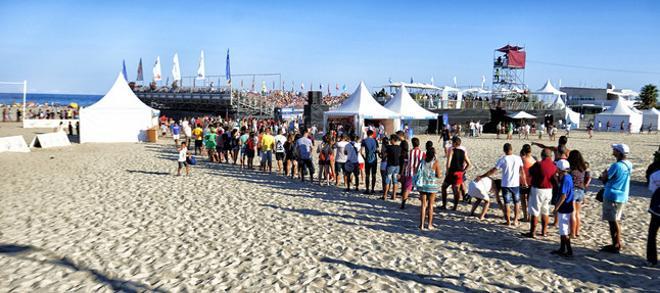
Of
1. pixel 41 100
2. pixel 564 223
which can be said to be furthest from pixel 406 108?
pixel 41 100

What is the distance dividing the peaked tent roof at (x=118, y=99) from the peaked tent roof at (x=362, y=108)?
9084 mm

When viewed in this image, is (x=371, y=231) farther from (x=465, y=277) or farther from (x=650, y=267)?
(x=650, y=267)

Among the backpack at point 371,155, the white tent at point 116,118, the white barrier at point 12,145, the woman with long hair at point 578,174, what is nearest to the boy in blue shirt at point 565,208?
the woman with long hair at point 578,174

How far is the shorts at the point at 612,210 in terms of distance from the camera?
5648 mm

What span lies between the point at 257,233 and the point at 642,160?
1562 centimetres

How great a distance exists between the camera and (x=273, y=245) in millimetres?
6105

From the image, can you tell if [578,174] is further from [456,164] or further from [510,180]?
[456,164]

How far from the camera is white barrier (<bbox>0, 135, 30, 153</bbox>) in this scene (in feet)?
53.9

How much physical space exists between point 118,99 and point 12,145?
18.2ft

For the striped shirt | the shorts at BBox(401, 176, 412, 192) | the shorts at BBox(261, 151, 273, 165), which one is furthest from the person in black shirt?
the shorts at BBox(261, 151, 273, 165)

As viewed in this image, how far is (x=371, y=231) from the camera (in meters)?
6.87

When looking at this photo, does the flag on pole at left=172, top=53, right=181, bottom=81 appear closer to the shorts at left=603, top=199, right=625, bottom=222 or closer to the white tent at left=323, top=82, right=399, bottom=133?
the white tent at left=323, top=82, right=399, bottom=133

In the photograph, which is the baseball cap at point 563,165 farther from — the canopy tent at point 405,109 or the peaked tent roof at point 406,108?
the peaked tent roof at point 406,108

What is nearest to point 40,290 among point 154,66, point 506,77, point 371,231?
point 371,231
